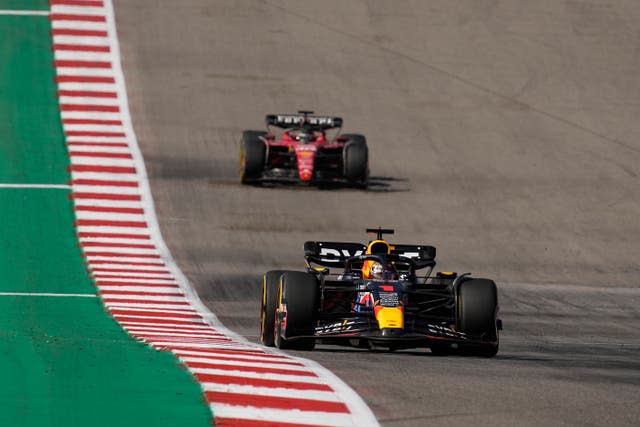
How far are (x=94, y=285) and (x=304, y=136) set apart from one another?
866cm

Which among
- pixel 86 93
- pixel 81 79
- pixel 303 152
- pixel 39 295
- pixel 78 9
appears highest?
pixel 78 9

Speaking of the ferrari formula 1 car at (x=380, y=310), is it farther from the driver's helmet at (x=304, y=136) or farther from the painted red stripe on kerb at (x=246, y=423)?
the driver's helmet at (x=304, y=136)

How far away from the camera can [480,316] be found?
47.8ft

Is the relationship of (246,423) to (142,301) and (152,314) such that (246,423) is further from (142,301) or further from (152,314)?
(142,301)

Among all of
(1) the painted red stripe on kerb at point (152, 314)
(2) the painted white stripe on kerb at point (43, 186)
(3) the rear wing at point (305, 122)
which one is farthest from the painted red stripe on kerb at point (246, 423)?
(3) the rear wing at point (305, 122)

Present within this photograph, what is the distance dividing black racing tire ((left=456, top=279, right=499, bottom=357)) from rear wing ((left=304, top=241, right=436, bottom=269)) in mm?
1298

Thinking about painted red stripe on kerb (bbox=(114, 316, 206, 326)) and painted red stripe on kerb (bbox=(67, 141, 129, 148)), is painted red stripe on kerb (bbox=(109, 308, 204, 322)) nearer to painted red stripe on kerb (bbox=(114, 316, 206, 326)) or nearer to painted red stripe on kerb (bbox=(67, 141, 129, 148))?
painted red stripe on kerb (bbox=(114, 316, 206, 326))

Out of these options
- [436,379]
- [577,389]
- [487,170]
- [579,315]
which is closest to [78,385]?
[436,379]

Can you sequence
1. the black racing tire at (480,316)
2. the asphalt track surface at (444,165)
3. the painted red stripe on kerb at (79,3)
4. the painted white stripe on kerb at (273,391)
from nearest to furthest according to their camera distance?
the painted white stripe on kerb at (273,391) → the asphalt track surface at (444,165) → the black racing tire at (480,316) → the painted red stripe on kerb at (79,3)

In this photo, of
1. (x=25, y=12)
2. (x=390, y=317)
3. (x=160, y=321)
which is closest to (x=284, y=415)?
(x=390, y=317)

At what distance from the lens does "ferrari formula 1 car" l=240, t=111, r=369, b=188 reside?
2847 centimetres

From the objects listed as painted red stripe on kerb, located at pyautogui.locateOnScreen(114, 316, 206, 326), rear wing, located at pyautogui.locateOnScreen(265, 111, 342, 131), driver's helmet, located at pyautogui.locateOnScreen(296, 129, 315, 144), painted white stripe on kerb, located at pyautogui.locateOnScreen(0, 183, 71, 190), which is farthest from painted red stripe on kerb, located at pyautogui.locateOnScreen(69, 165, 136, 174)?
painted red stripe on kerb, located at pyautogui.locateOnScreen(114, 316, 206, 326)

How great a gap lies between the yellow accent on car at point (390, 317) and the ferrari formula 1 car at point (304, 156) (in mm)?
14215

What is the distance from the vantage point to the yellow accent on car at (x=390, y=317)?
14.1 metres
